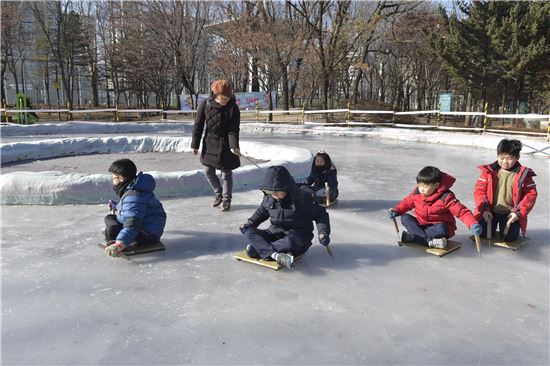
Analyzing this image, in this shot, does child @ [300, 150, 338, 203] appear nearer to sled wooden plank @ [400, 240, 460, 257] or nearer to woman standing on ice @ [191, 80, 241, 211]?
woman standing on ice @ [191, 80, 241, 211]

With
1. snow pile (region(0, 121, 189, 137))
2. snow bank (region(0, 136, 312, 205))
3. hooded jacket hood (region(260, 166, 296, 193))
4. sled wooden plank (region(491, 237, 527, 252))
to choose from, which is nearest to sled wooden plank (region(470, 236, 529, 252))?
sled wooden plank (region(491, 237, 527, 252))

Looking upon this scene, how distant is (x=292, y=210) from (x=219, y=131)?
1826mm

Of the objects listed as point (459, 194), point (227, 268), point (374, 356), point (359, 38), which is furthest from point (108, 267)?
point (359, 38)

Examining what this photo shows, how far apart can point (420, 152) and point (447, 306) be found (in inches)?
336

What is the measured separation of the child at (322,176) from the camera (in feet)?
15.8

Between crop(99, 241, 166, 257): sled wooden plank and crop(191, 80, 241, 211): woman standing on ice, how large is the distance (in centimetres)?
133

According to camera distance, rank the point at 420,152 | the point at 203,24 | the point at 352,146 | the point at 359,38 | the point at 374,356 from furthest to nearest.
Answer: the point at 203,24
the point at 359,38
the point at 352,146
the point at 420,152
the point at 374,356

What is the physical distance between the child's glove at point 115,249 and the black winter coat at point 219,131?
1.76 m

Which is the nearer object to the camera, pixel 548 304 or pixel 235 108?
pixel 548 304

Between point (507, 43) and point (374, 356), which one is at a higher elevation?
point (507, 43)

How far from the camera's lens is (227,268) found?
10.2ft

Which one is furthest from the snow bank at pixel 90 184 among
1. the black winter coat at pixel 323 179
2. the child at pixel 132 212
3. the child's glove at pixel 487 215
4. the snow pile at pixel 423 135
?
the snow pile at pixel 423 135

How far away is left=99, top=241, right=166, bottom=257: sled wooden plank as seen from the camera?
129 inches

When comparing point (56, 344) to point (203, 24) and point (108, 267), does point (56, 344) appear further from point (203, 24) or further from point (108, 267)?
point (203, 24)
